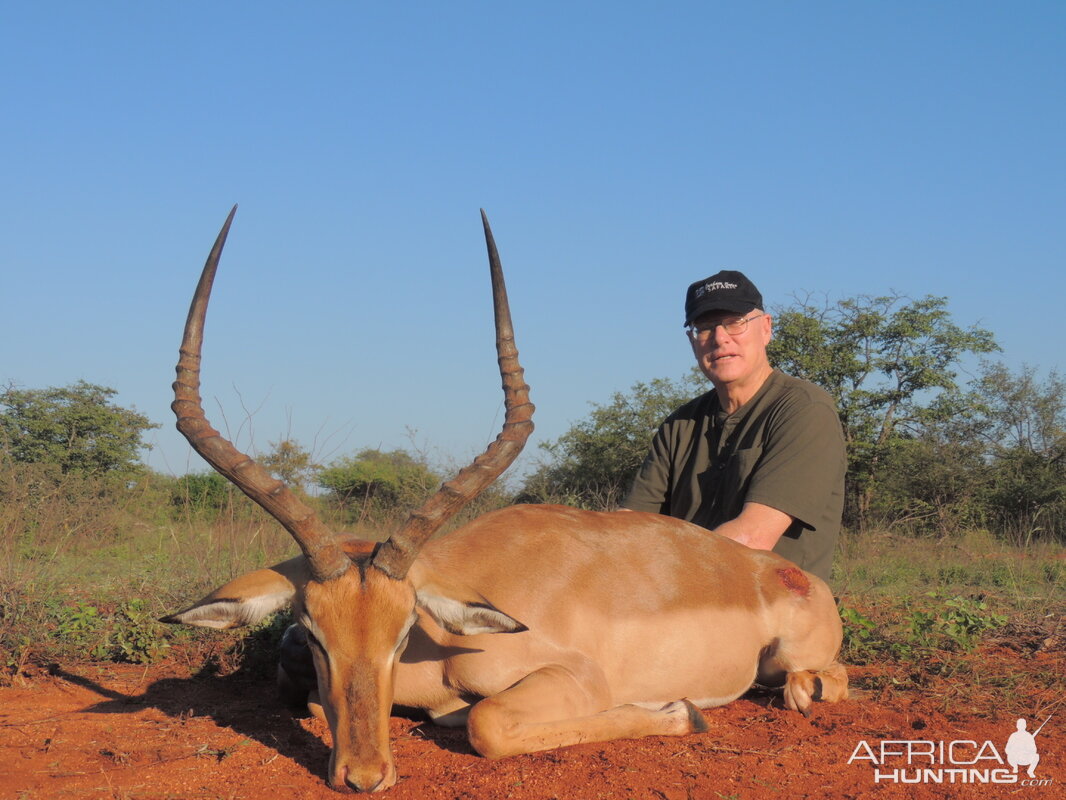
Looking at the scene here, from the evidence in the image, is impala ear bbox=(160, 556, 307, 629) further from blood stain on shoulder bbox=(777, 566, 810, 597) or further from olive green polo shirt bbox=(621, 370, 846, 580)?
olive green polo shirt bbox=(621, 370, 846, 580)

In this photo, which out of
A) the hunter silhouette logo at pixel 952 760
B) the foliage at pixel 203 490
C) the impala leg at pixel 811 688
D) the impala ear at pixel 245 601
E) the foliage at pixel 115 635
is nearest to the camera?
the hunter silhouette logo at pixel 952 760

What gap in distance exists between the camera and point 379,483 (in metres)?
17.8

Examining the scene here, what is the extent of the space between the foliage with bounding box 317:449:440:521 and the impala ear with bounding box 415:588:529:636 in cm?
730

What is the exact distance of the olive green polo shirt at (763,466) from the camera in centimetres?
570

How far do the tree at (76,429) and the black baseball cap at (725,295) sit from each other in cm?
1116

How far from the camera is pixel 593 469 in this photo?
21.4 m

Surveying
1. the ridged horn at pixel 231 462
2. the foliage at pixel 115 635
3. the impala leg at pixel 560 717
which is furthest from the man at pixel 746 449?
the foliage at pixel 115 635

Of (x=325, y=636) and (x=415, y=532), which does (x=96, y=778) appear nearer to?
(x=325, y=636)

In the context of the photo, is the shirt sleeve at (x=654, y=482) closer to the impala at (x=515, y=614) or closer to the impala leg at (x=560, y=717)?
the impala at (x=515, y=614)

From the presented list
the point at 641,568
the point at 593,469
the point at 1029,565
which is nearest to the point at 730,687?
the point at 641,568

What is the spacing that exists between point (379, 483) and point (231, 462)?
544 inches

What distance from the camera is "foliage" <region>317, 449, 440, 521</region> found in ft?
46.9

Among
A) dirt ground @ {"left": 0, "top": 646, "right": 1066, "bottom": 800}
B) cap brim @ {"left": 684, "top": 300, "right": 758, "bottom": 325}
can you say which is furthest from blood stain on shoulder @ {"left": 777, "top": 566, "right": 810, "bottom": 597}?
cap brim @ {"left": 684, "top": 300, "right": 758, "bottom": 325}

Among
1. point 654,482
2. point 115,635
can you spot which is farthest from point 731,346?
point 115,635
